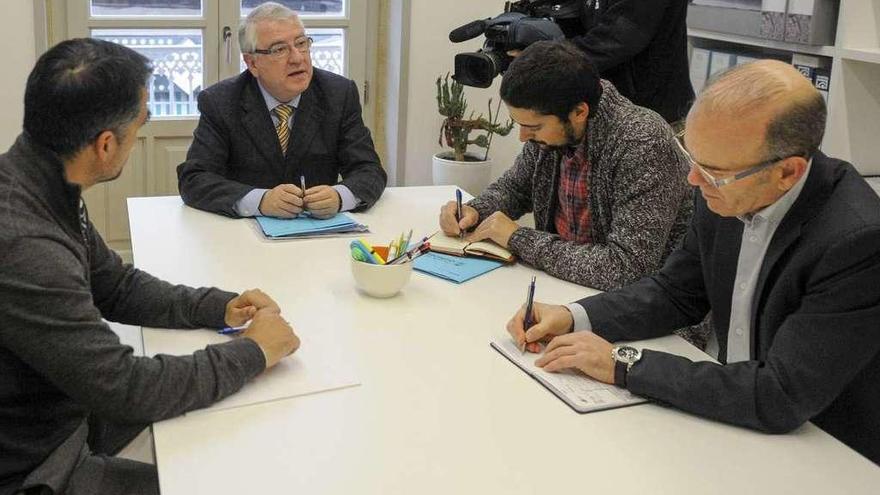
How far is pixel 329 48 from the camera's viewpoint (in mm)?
4148

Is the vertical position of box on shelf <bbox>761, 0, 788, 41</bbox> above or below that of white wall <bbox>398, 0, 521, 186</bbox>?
above

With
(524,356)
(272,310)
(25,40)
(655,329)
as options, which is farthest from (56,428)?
(25,40)

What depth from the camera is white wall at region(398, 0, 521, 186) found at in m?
4.05

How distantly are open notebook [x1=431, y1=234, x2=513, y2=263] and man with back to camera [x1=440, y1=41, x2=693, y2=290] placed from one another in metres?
0.02

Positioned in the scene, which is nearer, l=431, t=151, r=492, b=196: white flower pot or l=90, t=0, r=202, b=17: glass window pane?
l=90, t=0, r=202, b=17: glass window pane

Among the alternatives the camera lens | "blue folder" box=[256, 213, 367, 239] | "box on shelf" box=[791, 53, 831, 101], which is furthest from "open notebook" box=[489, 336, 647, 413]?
"box on shelf" box=[791, 53, 831, 101]

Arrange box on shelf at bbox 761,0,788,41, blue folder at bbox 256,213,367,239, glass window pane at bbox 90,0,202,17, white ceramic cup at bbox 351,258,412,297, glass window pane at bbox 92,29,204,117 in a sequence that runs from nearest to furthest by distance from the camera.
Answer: white ceramic cup at bbox 351,258,412,297
blue folder at bbox 256,213,367,239
box on shelf at bbox 761,0,788,41
glass window pane at bbox 90,0,202,17
glass window pane at bbox 92,29,204,117

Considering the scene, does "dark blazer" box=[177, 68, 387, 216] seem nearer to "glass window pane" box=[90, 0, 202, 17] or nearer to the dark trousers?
the dark trousers

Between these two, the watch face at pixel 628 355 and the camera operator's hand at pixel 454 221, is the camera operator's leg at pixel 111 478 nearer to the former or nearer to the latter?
the watch face at pixel 628 355

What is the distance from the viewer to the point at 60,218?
1399 mm

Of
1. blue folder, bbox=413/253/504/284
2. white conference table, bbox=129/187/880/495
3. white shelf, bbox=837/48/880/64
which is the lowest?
white conference table, bbox=129/187/880/495

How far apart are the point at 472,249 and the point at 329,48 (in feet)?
7.29

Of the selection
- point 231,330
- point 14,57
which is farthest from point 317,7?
point 231,330

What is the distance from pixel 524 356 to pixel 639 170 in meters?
0.62
